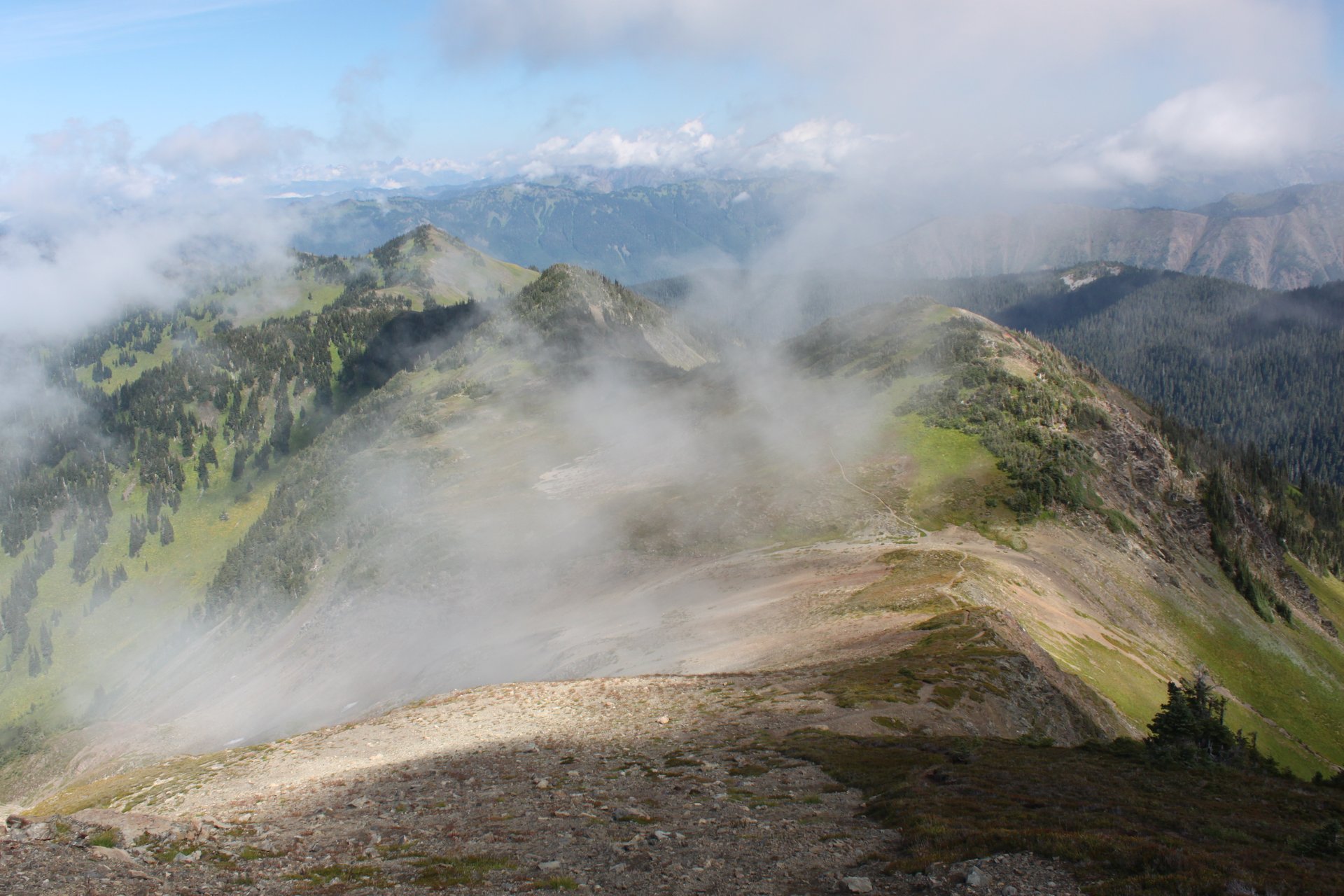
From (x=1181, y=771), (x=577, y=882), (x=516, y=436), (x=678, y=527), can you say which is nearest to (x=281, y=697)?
(x=678, y=527)

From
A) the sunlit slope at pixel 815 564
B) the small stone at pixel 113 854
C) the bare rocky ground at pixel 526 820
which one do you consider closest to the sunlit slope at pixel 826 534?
the sunlit slope at pixel 815 564

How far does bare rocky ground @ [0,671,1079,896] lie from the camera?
17156 mm

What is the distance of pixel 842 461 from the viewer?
293ft

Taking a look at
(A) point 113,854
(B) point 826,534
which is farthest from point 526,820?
(B) point 826,534

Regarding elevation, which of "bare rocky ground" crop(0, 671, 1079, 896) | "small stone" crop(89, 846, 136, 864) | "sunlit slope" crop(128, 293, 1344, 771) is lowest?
"sunlit slope" crop(128, 293, 1344, 771)

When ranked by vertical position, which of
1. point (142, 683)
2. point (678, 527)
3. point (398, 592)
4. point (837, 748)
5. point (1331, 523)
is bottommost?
point (1331, 523)

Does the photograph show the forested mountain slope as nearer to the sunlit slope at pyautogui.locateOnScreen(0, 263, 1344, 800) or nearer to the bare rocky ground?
the sunlit slope at pyautogui.locateOnScreen(0, 263, 1344, 800)

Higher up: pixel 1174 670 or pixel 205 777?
pixel 205 777

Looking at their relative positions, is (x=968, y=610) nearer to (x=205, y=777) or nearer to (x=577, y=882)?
(x=577, y=882)

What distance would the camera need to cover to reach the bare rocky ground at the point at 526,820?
56.3 feet

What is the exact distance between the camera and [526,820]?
22.7 m

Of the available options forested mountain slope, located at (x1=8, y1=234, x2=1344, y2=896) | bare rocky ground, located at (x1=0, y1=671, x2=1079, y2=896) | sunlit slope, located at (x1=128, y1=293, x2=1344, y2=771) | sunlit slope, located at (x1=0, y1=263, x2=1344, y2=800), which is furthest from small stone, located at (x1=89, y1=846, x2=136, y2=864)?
sunlit slope, located at (x1=128, y1=293, x2=1344, y2=771)

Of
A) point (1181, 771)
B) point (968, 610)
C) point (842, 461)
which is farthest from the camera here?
point (842, 461)

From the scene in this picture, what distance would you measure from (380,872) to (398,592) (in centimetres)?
7897
